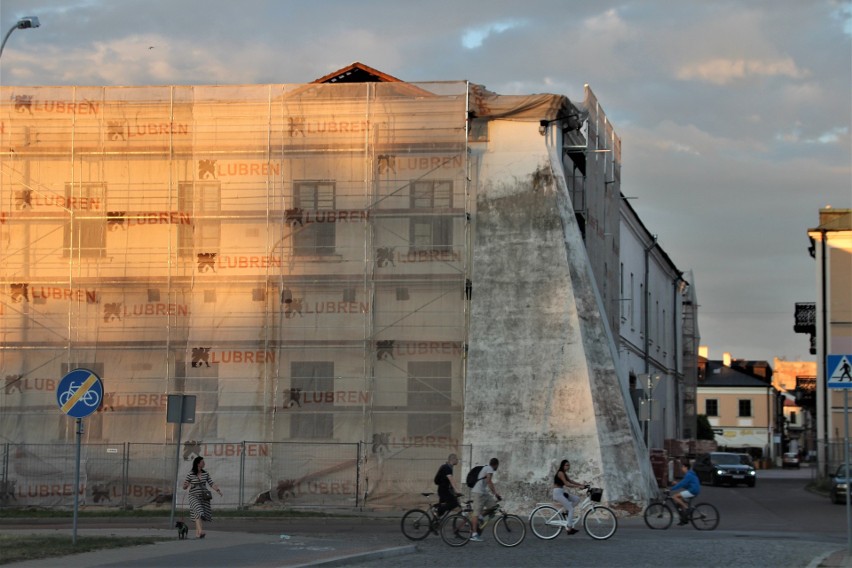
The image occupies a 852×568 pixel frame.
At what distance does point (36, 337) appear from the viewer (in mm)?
31234

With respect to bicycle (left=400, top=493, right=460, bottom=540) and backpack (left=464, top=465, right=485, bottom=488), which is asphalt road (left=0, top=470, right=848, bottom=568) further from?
backpack (left=464, top=465, right=485, bottom=488)

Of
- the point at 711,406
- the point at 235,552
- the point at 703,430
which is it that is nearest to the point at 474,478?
the point at 235,552

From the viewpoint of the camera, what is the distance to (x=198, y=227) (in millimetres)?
31609

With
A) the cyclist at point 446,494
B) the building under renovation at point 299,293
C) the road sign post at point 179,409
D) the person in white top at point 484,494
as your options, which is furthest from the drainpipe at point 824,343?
the road sign post at point 179,409

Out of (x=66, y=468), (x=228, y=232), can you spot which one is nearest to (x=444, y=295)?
(x=228, y=232)

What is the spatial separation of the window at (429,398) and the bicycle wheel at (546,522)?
789cm

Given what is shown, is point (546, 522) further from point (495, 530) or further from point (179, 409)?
point (179, 409)

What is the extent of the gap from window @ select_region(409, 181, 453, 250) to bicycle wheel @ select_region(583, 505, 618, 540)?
1004 centimetres

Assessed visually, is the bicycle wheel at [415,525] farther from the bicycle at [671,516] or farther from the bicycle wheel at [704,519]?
the bicycle wheel at [704,519]

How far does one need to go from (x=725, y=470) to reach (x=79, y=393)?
40655 millimetres

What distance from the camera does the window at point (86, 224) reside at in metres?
31.7

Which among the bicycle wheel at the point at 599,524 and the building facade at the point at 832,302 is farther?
the building facade at the point at 832,302

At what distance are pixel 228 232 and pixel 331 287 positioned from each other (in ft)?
9.96

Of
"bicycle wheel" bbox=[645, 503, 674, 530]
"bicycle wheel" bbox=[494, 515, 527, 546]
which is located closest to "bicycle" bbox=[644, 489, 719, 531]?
"bicycle wheel" bbox=[645, 503, 674, 530]
